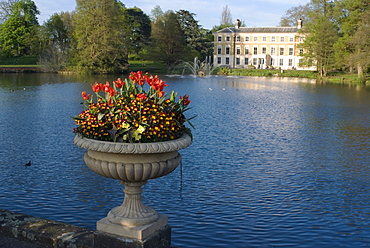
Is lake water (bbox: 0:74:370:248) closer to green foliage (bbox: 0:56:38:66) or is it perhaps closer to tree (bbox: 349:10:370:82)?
tree (bbox: 349:10:370:82)

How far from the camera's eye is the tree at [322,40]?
54562 millimetres

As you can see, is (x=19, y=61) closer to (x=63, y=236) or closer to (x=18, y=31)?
(x=18, y=31)

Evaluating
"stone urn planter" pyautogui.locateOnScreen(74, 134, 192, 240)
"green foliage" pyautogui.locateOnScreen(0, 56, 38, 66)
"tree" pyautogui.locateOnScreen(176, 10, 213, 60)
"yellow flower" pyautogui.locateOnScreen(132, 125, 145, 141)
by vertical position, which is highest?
"tree" pyautogui.locateOnScreen(176, 10, 213, 60)

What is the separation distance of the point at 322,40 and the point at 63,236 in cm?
5472

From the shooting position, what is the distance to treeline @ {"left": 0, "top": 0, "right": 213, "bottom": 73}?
56531mm

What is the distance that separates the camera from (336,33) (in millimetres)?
55250

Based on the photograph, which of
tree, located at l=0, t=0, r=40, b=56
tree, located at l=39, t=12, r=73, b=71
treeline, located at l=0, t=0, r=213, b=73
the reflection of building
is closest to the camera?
treeline, located at l=0, t=0, r=213, b=73

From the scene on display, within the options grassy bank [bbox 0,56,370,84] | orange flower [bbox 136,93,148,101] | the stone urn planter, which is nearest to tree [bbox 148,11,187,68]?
grassy bank [bbox 0,56,370,84]

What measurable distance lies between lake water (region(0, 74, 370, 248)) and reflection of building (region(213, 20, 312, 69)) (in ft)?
199

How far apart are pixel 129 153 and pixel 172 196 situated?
4881mm

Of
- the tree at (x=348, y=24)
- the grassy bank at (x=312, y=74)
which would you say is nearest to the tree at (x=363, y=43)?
the tree at (x=348, y=24)

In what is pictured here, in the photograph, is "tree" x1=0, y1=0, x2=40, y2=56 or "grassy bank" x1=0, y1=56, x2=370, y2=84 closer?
"grassy bank" x1=0, y1=56, x2=370, y2=84

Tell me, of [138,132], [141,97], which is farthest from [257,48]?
[138,132]

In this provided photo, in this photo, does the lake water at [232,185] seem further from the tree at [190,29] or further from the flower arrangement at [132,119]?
the tree at [190,29]
